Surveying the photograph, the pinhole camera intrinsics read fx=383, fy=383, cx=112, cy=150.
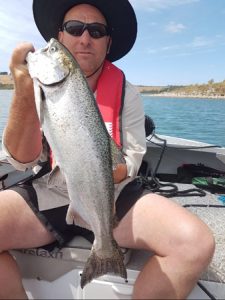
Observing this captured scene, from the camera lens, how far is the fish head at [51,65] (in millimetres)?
1932

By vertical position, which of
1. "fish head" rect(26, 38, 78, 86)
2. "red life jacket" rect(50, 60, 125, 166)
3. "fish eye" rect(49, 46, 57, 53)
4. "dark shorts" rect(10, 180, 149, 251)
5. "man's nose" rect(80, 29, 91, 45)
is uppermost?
"man's nose" rect(80, 29, 91, 45)

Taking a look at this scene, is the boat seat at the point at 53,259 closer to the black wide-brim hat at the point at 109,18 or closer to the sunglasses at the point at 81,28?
the sunglasses at the point at 81,28

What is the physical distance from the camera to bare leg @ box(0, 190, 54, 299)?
2457 millimetres

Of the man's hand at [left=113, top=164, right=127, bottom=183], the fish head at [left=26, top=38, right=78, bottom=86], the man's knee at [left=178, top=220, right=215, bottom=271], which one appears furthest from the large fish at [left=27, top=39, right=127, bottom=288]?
the man's knee at [left=178, top=220, right=215, bottom=271]

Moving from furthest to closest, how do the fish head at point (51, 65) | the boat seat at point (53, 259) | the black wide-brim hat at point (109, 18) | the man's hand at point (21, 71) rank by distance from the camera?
the black wide-brim hat at point (109, 18), the boat seat at point (53, 259), the man's hand at point (21, 71), the fish head at point (51, 65)

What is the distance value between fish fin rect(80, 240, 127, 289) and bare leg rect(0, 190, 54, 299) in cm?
57

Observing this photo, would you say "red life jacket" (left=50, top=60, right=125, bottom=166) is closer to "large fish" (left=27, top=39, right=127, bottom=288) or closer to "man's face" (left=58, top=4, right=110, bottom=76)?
"man's face" (left=58, top=4, right=110, bottom=76)

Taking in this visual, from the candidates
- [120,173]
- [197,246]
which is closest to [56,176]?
[120,173]

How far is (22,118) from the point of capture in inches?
92.7

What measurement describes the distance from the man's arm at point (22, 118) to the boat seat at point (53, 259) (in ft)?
2.21

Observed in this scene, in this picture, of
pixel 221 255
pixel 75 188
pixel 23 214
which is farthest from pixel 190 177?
pixel 75 188

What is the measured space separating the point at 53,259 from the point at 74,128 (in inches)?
45.9

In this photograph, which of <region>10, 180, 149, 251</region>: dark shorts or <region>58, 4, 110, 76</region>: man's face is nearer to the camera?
<region>10, 180, 149, 251</region>: dark shorts

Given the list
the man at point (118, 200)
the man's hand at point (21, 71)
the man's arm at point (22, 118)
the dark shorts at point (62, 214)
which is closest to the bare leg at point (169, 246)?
the man at point (118, 200)
